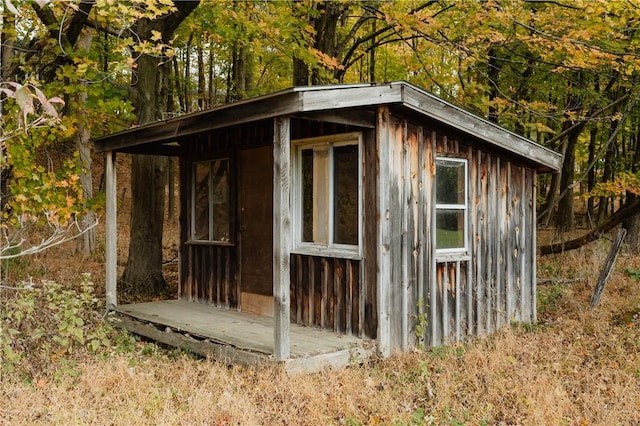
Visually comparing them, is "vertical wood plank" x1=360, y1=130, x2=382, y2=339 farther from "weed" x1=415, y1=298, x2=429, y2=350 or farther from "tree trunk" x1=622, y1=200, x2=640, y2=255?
Answer: "tree trunk" x1=622, y1=200, x2=640, y2=255

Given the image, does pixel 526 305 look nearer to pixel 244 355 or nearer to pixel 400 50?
pixel 244 355

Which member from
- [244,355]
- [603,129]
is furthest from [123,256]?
[603,129]

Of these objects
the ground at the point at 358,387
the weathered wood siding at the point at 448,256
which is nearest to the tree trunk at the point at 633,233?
the weathered wood siding at the point at 448,256

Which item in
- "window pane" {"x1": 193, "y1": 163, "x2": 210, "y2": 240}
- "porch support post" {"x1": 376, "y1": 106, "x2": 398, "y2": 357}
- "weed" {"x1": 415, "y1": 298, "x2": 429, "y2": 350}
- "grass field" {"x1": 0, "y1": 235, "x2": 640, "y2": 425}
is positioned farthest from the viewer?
"window pane" {"x1": 193, "y1": 163, "x2": 210, "y2": 240}

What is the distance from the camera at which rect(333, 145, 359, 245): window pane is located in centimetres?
694

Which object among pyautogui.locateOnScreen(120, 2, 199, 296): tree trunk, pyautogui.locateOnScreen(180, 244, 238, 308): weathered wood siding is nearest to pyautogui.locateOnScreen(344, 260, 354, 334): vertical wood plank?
pyautogui.locateOnScreen(180, 244, 238, 308): weathered wood siding

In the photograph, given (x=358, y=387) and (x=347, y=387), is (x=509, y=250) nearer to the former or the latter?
(x=358, y=387)

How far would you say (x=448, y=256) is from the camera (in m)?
7.45

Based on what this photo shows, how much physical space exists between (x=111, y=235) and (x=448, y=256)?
16.4 feet

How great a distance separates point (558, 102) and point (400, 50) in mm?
5073

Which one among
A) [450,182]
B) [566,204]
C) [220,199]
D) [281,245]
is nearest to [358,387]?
[281,245]

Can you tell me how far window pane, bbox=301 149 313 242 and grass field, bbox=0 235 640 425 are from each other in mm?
2006

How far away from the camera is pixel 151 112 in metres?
10.1

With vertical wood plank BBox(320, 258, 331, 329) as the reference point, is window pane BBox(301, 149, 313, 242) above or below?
above
